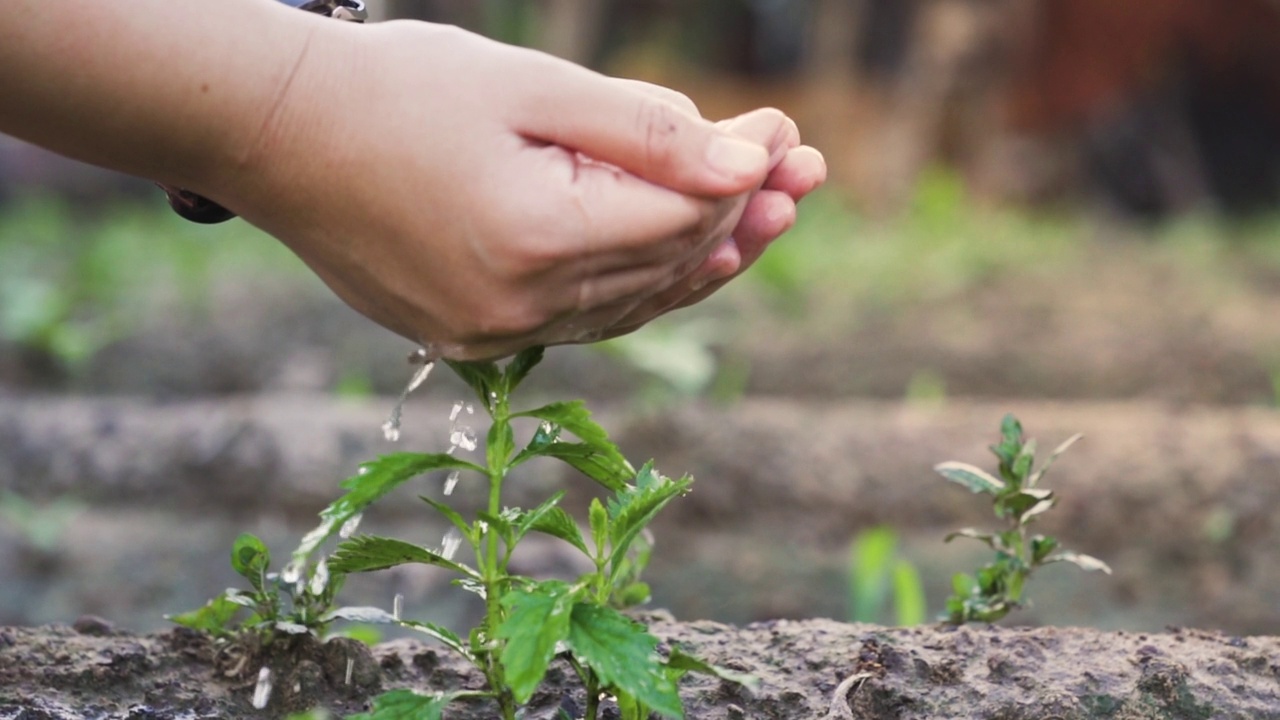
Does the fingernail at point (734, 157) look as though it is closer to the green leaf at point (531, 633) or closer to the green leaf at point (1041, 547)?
the green leaf at point (531, 633)

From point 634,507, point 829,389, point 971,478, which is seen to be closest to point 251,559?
point 634,507

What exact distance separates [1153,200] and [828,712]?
9.84 m

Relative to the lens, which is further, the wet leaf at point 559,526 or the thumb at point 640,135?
the wet leaf at point 559,526

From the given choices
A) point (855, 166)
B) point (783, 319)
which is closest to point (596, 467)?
point (783, 319)

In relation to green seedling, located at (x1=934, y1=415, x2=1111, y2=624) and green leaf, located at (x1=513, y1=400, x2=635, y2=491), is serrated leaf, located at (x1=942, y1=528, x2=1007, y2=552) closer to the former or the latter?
green seedling, located at (x1=934, y1=415, x2=1111, y2=624)

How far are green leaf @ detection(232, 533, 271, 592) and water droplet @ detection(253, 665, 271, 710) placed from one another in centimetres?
9

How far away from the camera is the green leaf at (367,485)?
96 centimetres

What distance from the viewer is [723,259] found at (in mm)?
1089

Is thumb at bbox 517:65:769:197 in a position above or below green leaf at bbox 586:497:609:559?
above

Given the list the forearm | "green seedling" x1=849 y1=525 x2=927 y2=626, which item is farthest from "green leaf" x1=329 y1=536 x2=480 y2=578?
"green seedling" x1=849 y1=525 x2=927 y2=626

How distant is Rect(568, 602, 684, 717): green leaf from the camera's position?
3.05ft

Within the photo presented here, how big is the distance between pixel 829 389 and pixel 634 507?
360 centimetres

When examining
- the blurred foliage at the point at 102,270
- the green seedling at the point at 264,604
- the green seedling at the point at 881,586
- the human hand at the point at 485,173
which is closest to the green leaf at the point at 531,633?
the human hand at the point at 485,173

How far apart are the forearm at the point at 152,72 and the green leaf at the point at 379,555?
0.34 metres
